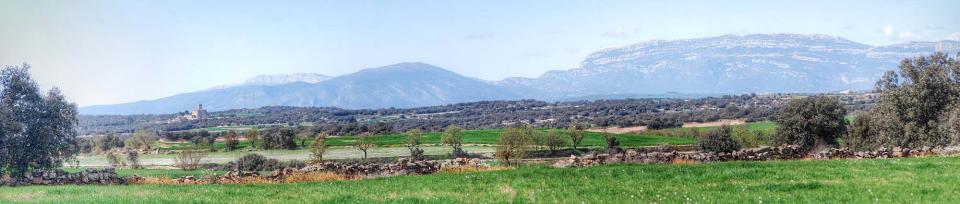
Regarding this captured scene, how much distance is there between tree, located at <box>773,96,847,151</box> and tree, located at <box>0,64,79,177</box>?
6532 cm

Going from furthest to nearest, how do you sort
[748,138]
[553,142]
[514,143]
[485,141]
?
[485,141]
[553,142]
[748,138]
[514,143]

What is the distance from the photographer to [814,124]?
67688 millimetres

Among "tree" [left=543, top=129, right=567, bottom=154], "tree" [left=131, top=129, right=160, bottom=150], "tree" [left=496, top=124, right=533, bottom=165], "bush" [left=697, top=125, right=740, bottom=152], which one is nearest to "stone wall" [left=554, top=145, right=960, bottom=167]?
"bush" [left=697, top=125, right=740, bottom=152]

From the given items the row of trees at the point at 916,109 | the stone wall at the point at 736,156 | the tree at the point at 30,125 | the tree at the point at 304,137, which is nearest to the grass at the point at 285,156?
the tree at the point at 304,137

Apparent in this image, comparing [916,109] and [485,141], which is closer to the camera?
[916,109]

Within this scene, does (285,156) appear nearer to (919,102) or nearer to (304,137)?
(304,137)

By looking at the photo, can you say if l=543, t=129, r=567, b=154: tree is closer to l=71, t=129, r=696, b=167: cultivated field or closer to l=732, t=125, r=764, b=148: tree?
l=71, t=129, r=696, b=167: cultivated field

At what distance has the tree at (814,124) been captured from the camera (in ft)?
221

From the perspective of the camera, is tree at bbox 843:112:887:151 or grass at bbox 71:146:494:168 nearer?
tree at bbox 843:112:887:151

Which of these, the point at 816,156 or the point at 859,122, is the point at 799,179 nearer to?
the point at 816,156

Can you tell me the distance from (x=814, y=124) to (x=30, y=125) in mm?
69003

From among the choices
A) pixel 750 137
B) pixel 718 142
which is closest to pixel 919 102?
pixel 718 142

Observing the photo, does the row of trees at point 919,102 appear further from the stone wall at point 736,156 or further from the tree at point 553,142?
the tree at point 553,142

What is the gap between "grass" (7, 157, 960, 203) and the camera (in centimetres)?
1700
